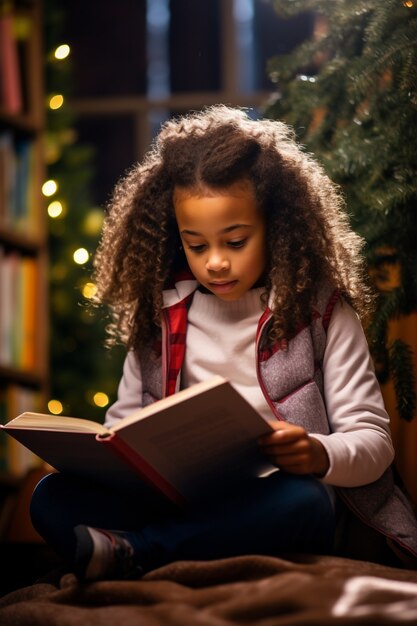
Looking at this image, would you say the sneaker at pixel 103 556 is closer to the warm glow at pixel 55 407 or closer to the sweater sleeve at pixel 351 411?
the sweater sleeve at pixel 351 411

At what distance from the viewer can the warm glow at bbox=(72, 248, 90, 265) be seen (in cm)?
305

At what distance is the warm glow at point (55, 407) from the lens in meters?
3.03

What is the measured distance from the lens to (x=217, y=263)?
1573 millimetres

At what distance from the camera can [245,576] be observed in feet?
4.37

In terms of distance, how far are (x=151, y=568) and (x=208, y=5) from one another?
2.71 m

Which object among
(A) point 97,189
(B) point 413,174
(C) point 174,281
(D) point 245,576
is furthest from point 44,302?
(D) point 245,576

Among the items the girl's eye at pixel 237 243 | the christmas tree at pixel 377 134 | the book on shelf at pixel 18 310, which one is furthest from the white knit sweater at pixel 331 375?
the book on shelf at pixel 18 310

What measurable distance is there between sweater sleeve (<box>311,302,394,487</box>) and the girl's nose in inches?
8.1

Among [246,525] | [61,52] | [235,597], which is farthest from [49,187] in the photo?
[235,597]

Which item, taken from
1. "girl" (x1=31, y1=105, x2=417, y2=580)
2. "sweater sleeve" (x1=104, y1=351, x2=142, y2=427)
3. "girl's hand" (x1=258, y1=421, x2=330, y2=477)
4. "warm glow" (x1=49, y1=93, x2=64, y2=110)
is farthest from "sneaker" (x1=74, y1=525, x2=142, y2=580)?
"warm glow" (x1=49, y1=93, x2=64, y2=110)

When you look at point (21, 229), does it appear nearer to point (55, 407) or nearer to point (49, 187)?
point (49, 187)

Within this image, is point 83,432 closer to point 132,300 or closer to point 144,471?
point 144,471

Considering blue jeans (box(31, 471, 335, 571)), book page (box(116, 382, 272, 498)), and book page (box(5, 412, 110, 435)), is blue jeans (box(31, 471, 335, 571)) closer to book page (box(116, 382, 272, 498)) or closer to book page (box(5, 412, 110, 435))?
book page (box(116, 382, 272, 498))

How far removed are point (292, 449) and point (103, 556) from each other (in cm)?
30
